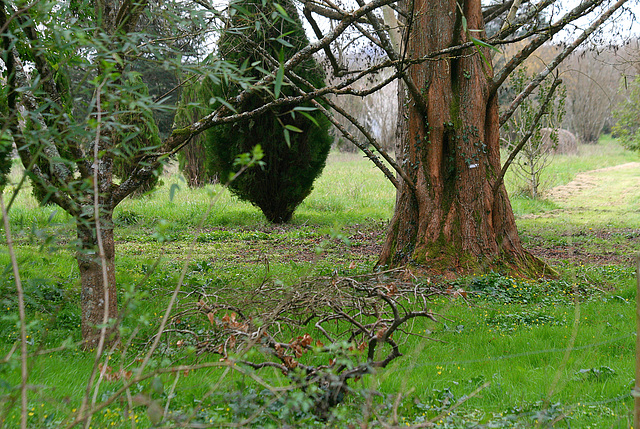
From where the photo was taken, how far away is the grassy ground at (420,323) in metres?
2.60

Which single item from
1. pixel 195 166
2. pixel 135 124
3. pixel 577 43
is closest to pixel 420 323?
pixel 135 124

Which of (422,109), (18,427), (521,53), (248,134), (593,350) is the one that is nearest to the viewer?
(18,427)

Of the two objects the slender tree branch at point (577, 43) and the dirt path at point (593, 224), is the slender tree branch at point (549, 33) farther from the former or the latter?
the dirt path at point (593, 224)

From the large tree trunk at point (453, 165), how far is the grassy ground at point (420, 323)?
1.52 ft

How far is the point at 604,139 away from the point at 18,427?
163 ft

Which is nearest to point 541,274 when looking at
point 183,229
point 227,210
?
point 183,229

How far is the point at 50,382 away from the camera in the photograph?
3.19 metres

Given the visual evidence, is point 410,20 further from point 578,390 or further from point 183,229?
point 183,229

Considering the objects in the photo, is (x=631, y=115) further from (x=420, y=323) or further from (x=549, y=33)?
(x=420, y=323)

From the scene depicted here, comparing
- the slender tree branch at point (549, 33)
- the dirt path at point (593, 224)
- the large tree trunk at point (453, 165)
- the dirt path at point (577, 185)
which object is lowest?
the dirt path at point (593, 224)

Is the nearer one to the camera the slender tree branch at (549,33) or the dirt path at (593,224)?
the slender tree branch at (549,33)

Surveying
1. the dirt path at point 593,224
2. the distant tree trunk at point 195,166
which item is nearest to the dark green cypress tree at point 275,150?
the dirt path at point 593,224

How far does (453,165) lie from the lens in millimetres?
6129

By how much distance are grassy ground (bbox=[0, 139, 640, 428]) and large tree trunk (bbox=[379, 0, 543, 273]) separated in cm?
46
